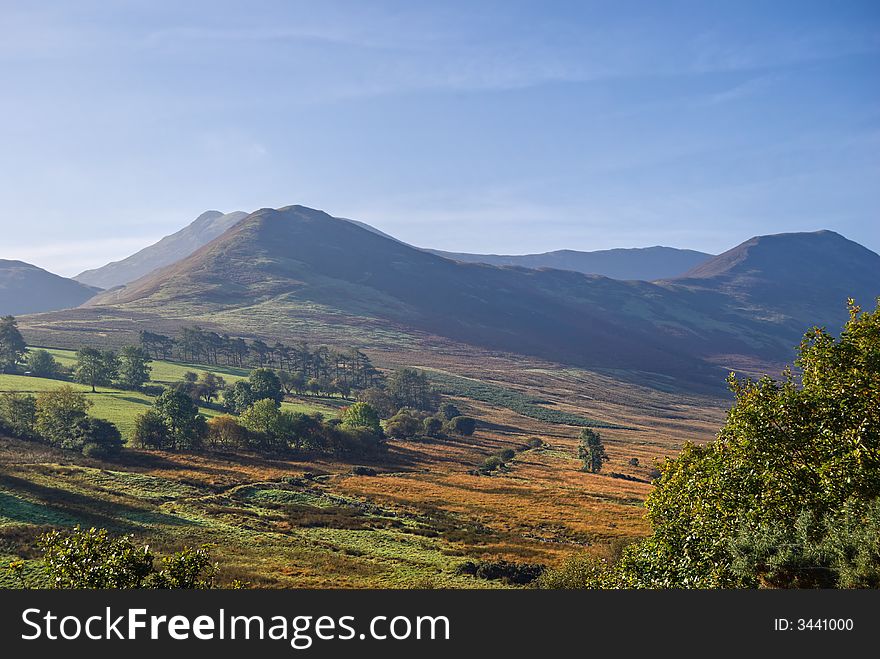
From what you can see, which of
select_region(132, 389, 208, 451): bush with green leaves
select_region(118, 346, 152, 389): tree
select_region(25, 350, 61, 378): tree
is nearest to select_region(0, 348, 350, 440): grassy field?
select_region(132, 389, 208, 451): bush with green leaves

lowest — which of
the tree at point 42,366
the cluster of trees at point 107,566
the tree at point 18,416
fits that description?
the tree at point 18,416

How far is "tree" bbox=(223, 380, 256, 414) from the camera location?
5020 inches

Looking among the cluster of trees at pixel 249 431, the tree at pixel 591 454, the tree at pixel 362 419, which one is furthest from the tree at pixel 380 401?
the tree at pixel 591 454

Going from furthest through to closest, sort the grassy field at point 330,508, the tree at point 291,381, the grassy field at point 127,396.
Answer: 1. the tree at point 291,381
2. the grassy field at point 127,396
3. the grassy field at point 330,508

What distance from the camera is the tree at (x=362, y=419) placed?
112 metres

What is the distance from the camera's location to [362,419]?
114750mm

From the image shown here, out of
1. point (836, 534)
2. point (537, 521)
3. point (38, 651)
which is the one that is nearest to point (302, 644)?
point (38, 651)

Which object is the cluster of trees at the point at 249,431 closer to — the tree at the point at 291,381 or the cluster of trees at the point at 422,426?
the cluster of trees at the point at 422,426

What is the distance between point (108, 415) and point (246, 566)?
77.9 meters

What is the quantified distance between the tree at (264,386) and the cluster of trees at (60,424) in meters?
43.9

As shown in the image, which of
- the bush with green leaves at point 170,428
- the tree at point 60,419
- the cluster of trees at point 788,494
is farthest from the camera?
the bush with green leaves at point 170,428

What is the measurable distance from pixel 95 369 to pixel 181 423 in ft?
185

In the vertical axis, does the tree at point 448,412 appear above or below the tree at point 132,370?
below

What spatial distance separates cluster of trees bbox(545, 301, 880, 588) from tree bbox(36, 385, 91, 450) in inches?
3352
